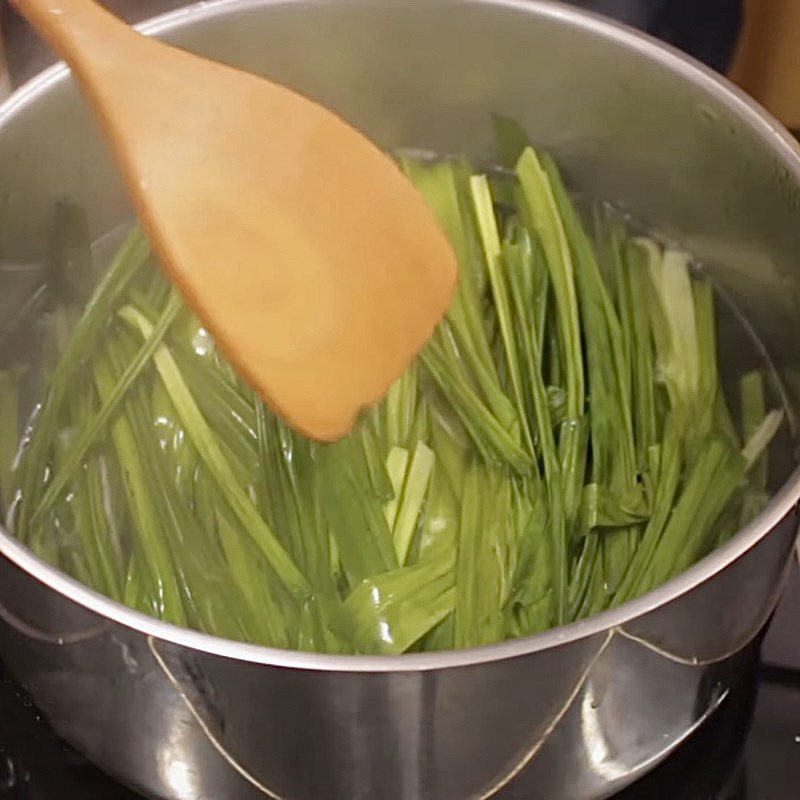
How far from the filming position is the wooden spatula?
2.71 ft

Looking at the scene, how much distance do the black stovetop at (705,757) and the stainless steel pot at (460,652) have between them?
4 cm

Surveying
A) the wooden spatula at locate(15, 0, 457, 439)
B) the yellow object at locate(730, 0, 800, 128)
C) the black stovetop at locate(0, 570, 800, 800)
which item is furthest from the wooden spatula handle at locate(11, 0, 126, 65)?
the yellow object at locate(730, 0, 800, 128)

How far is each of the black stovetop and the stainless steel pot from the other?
41 mm

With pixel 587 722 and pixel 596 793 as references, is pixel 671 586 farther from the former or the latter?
pixel 596 793

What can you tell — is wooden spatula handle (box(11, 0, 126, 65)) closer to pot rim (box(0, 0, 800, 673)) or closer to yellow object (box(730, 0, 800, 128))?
pot rim (box(0, 0, 800, 673))

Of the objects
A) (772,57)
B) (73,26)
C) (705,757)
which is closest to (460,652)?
(705,757)

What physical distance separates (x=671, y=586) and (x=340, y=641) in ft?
1.01

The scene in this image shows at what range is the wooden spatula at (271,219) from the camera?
0.83 m

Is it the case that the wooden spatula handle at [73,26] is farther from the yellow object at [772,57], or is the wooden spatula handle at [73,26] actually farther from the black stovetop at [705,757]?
the yellow object at [772,57]

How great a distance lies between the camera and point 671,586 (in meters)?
0.63

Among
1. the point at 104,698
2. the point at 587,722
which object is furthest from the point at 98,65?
the point at 587,722

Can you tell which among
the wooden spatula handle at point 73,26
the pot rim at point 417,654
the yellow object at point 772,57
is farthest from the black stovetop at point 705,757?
the yellow object at point 772,57

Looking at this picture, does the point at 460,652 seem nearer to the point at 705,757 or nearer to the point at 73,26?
the point at 705,757

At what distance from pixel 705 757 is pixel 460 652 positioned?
1.19ft
